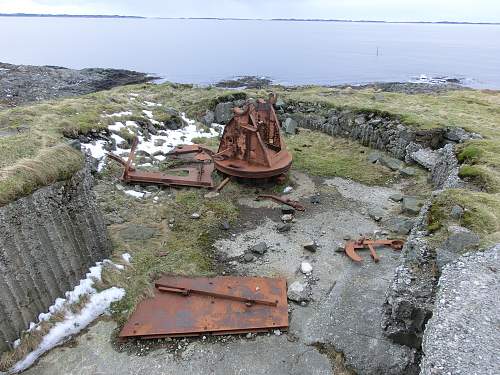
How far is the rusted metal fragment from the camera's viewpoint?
40.8ft

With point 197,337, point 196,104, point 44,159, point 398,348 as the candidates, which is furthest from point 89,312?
point 196,104

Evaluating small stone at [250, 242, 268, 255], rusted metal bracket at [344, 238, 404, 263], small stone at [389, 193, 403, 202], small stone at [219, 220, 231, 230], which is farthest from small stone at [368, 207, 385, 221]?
small stone at [219, 220, 231, 230]

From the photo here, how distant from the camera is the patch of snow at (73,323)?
6457 millimetres

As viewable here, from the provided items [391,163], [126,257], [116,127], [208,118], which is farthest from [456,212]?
[208,118]

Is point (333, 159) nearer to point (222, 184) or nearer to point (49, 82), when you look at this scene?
point (222, 184)

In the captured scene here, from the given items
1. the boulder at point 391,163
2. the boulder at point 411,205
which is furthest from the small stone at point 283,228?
the boulder at point 391,163

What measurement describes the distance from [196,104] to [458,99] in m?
15.7

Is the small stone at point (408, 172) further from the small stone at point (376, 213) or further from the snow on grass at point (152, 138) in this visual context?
the snow on grass at point (152, 138)

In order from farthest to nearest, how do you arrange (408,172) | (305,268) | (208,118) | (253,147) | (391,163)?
(208,118) < (391,163) < (408,172) < (253,147) < (305,268)

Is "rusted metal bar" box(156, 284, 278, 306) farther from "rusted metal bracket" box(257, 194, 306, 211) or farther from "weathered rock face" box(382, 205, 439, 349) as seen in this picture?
"rusted metal bracket" box(257, 194, 306, 211)

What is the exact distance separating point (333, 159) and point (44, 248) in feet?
35.0

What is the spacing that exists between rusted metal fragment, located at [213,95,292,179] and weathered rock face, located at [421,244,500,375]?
732 centimetres

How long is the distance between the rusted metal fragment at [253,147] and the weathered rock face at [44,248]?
494cm

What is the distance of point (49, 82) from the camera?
3797 cm
